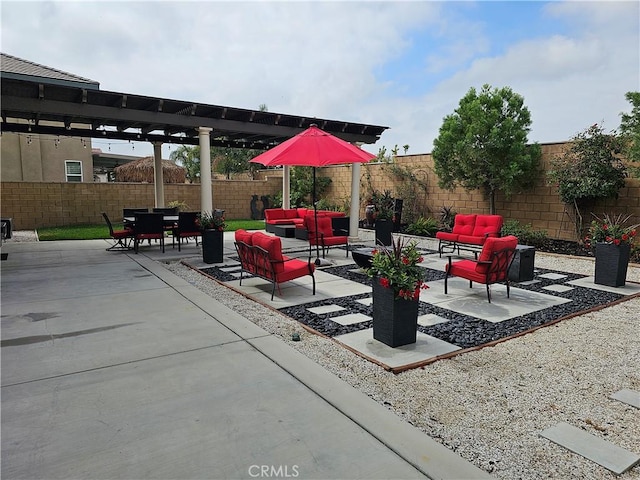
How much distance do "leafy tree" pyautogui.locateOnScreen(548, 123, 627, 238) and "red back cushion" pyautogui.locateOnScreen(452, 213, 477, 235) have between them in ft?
8.48

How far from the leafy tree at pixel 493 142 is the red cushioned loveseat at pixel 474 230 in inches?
93.2

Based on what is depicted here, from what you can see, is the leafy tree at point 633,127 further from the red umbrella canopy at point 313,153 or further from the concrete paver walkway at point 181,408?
the concrete paver walkway at point 181,408

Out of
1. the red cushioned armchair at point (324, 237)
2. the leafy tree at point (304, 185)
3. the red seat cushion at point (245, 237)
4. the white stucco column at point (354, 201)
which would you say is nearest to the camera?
the red seat cushion at point (245, 237)

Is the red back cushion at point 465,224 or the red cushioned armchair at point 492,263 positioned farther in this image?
the red back cushion at point 465,224

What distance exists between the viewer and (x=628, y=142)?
8.90m

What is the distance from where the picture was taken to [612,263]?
6473 mm

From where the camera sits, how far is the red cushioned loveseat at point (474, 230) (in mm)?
8820

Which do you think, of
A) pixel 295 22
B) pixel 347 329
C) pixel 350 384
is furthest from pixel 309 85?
pixel 350 384

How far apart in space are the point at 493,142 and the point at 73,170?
18.4m

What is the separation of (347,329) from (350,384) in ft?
4.44

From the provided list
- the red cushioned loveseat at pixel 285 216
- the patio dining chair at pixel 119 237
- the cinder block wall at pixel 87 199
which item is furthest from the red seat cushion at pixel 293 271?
the cinder block wall at pixel 87 199

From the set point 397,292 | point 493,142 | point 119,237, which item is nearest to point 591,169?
point 493,142

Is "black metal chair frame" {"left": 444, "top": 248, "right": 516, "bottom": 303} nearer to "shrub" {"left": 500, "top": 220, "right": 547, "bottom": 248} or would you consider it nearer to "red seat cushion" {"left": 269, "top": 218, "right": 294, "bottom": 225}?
"shrub" {"left": 500, "top": 220, "right": 547, "bottom": 248}

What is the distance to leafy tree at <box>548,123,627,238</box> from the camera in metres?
9.15
